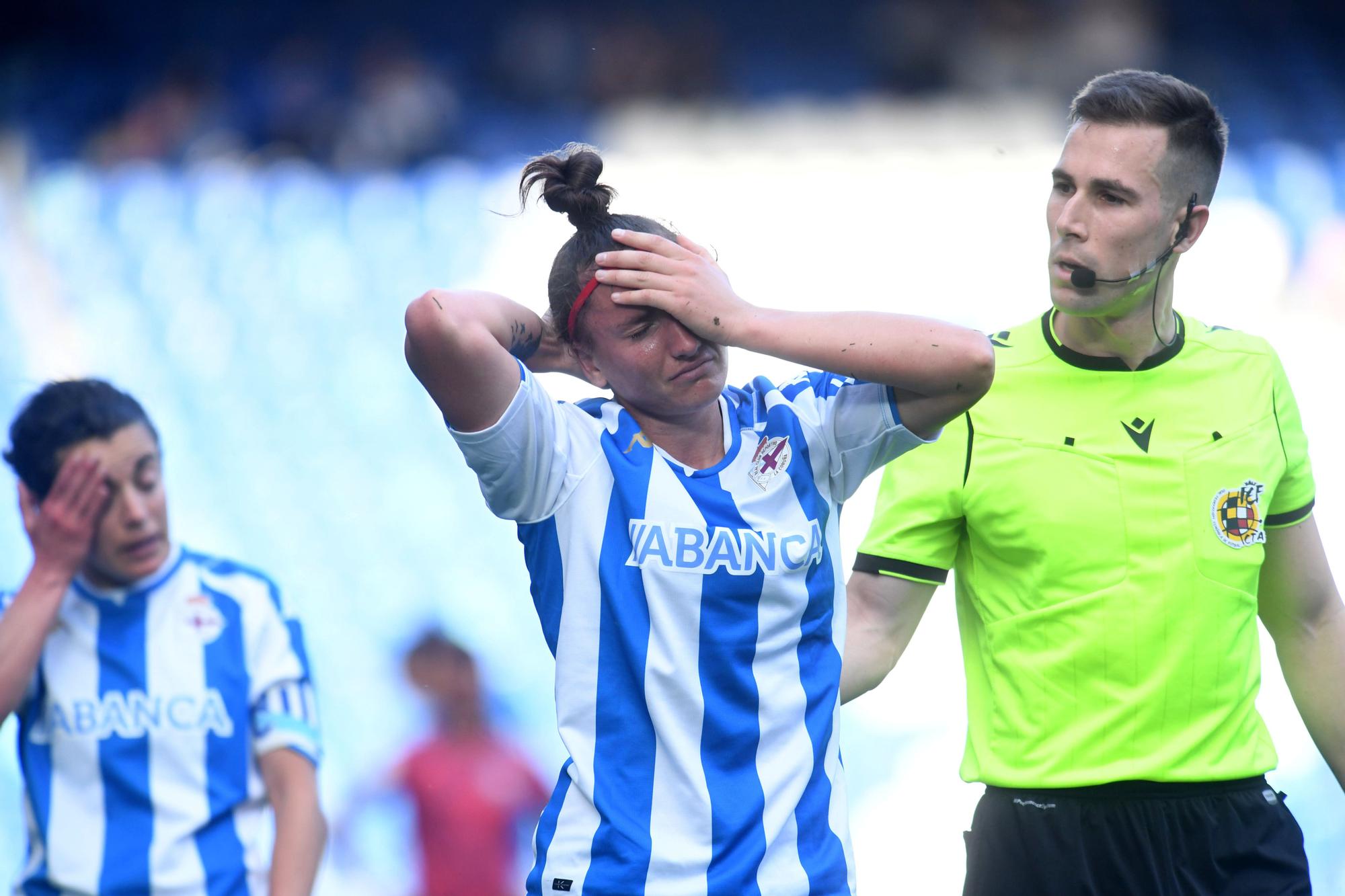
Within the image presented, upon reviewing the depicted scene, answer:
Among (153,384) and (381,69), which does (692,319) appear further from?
(381,69)

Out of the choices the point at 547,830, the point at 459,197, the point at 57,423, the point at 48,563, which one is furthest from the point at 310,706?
the point at 459,197

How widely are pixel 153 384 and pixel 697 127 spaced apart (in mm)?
3776

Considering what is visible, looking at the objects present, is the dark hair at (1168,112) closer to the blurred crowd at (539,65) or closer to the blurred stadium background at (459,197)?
the blurred stadium background at (459,197)

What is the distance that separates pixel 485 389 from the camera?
210cm

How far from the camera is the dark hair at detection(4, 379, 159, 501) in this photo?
3.39 meters

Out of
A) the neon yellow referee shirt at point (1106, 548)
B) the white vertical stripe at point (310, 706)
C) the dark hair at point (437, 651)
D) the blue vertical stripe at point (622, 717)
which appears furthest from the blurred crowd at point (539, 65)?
the blue vertical stripe at point (622, 717)

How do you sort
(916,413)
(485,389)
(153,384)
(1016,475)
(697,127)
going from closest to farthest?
(485,389) → (916,413) → (1016,475) → (153,384) → (697,127)

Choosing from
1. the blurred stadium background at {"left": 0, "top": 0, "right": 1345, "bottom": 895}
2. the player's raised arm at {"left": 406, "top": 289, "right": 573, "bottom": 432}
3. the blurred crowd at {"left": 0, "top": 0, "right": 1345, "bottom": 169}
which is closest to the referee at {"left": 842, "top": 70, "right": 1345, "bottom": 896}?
the player's raised arm at {"left": 406, "top": 289, "right": 573, "bottom": 432}

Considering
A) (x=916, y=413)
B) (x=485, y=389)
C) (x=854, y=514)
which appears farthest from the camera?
(x=854, y=514)

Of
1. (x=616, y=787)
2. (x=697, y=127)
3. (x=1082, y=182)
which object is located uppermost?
(x=697, y=127)

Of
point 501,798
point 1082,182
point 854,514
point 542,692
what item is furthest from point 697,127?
point 1082,182

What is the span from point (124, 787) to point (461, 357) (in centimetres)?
166

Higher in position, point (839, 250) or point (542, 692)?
point (839, 250)

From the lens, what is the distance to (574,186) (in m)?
2.28
